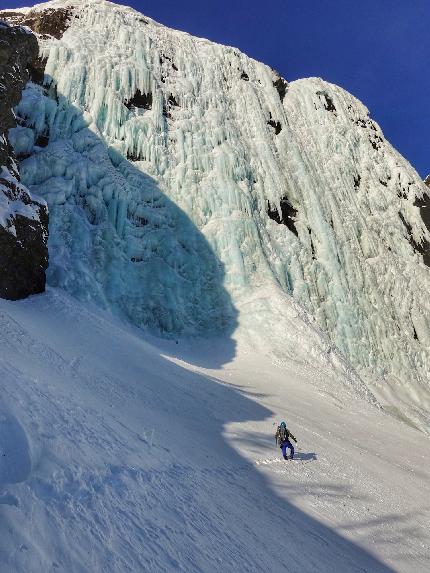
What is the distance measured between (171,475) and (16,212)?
701 inches

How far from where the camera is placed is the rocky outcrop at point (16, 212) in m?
19.8

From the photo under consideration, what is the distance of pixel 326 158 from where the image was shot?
1783 inches

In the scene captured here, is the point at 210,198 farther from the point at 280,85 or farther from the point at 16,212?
the point at 280,85

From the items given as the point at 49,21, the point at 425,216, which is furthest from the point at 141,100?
the point at 425,216

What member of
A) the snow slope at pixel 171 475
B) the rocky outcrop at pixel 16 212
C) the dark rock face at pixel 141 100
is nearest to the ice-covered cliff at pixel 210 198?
the dark rock face at pixel 141 100

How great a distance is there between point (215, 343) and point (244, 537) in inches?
899

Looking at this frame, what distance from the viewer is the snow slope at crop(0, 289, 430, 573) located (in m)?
3.98

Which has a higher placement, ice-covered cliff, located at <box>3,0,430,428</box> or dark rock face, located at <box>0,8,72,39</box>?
dark rock face, located at <box>0,8,72,39</box>

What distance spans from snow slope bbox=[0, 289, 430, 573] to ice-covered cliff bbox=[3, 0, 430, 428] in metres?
11.3

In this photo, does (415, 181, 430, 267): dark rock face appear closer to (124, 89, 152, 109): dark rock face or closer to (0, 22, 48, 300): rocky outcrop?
(124, 89, 152, 109): dark rock face

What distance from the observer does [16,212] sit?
21344 mm

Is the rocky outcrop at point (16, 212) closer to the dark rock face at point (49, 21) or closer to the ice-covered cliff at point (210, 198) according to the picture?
the ice-covered cliff at point (210, 198)

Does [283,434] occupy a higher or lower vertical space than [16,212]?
lower

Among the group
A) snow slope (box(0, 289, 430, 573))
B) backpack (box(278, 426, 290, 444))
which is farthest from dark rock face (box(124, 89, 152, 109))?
backpack (box(278, 426, 290, 444))
